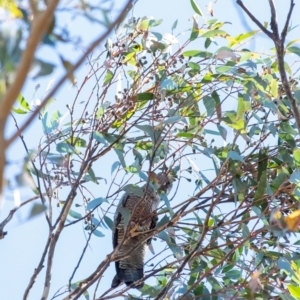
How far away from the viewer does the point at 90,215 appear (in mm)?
1846

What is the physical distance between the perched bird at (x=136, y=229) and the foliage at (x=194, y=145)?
0.12 ft

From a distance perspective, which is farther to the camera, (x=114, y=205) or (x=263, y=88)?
(x=114, y=205)

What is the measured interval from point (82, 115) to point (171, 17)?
1.60 feet

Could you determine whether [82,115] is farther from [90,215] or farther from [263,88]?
[263,88]

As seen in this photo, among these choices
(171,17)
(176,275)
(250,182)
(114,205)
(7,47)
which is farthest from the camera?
(171,17)

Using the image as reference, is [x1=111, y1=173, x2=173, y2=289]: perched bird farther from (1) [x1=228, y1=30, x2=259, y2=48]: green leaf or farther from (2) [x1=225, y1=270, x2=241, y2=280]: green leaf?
(1) [x1=228, y1=30, x2=259, y2=48]: green leaf

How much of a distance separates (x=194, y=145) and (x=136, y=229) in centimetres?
27

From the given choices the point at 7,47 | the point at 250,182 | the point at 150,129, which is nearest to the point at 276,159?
the point at 250,182

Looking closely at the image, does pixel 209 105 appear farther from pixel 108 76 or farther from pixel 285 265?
pixel 285 265

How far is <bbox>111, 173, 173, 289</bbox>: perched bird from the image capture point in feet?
5.94

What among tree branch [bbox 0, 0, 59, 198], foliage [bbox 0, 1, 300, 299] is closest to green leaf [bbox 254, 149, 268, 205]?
foliage [bbox 0, 1, 300, 299]

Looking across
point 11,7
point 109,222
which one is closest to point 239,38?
point 109,222

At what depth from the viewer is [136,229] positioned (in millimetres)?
1801

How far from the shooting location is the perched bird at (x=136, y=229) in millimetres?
1812
